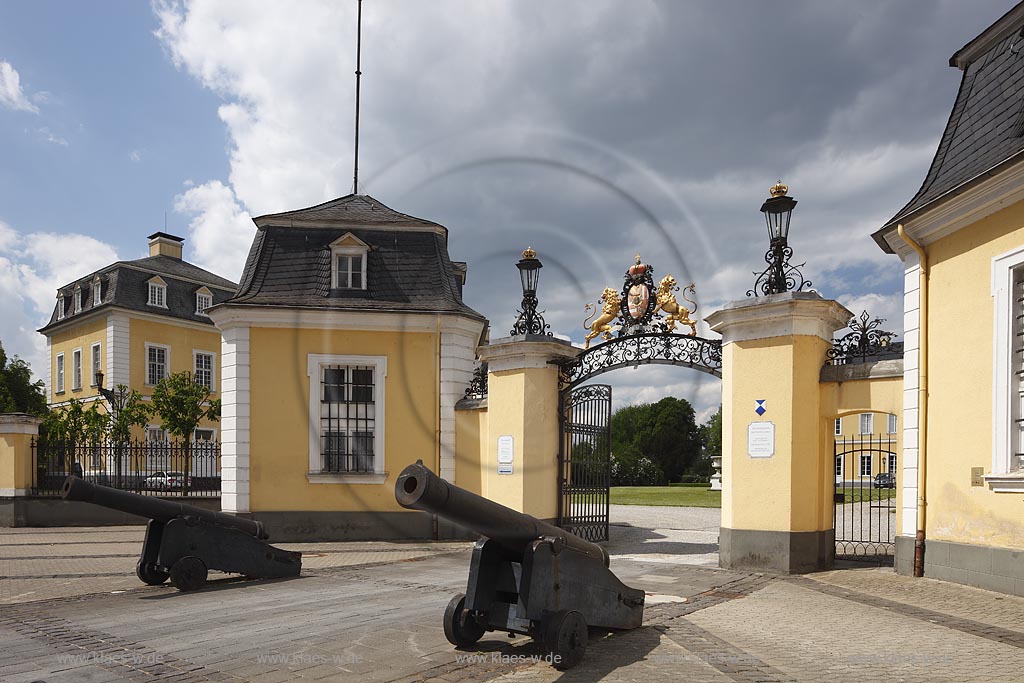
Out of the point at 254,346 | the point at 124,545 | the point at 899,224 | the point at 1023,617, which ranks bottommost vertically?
the point at 124,545

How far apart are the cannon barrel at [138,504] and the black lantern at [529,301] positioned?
219 inches

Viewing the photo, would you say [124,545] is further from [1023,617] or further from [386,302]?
[1023,617]

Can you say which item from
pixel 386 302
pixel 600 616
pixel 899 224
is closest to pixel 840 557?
pixel 899 224

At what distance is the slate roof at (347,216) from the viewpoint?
51.7 feet

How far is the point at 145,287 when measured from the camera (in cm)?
3566

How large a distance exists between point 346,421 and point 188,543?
19.7 feet

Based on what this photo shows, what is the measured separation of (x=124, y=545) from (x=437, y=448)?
619cm

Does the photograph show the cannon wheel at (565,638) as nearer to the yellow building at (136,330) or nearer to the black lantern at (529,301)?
the black lantern at (529,301)

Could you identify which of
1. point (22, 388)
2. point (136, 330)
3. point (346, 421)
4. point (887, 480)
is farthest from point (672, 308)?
point (22, 388)

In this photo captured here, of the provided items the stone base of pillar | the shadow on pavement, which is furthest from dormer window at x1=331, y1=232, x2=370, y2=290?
the stone base of pillar

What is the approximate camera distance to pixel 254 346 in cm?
1482

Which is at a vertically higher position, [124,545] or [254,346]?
[254,346]

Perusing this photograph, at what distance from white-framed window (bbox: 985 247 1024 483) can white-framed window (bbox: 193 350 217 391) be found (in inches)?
1387

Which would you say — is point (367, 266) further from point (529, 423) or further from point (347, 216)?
point (529, 423)
